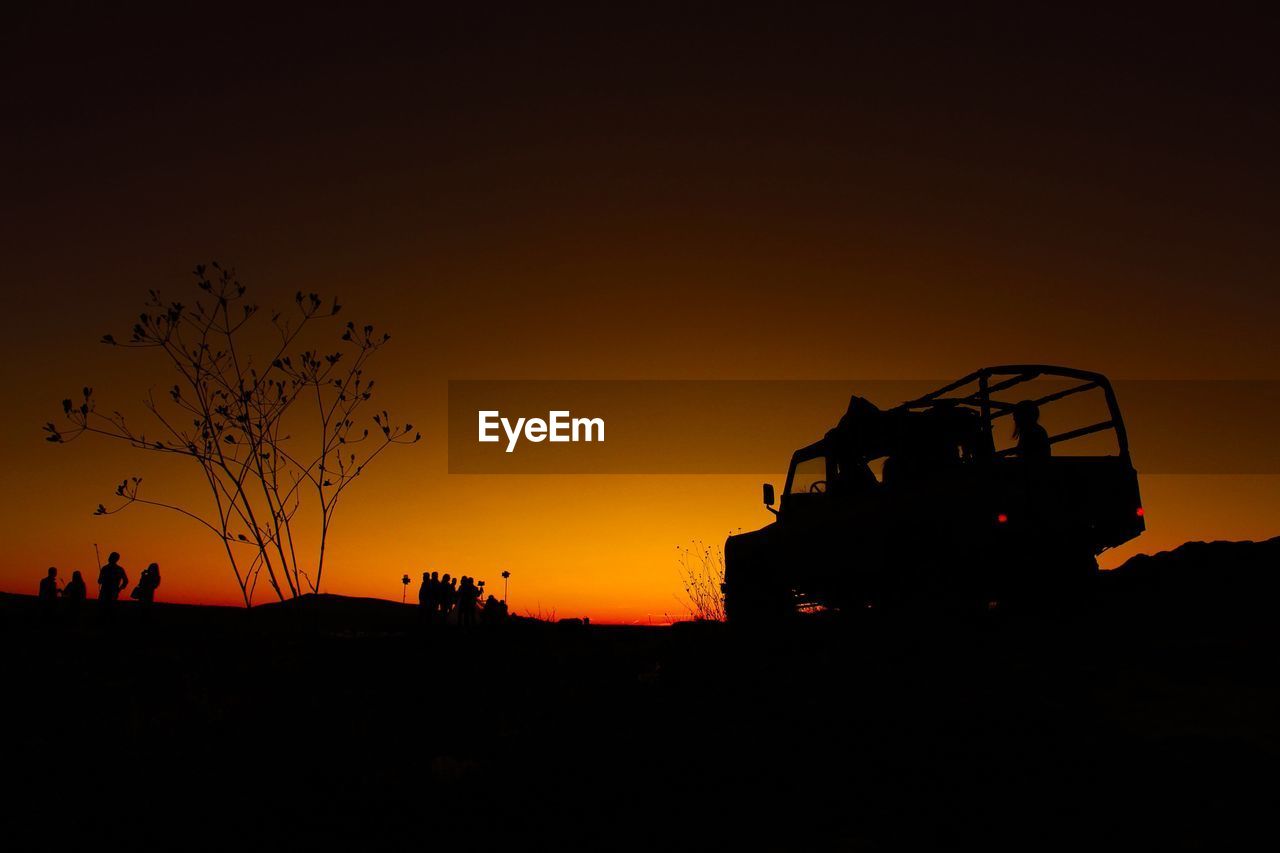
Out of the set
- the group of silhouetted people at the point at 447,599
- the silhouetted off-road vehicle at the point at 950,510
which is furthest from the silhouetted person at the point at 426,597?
the silhouetted off-road vehicle at the point at 950,510

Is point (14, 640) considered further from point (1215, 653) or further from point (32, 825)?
point (1215, 653)

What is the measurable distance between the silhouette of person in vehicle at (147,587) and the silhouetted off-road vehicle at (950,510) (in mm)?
13057

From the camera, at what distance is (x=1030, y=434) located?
29.6ft

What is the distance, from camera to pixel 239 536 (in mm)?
11266

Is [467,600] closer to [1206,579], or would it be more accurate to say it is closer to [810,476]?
[810,476]

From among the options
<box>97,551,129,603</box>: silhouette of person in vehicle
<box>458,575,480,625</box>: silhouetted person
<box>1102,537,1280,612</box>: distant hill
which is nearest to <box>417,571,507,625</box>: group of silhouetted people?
A: <box>458,575,480,625</box>: silhouetted person

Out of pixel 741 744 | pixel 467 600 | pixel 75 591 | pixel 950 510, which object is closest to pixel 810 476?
pixel 950 510

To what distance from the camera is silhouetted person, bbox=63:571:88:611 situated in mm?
19016

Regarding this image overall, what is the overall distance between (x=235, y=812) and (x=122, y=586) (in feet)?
48.1

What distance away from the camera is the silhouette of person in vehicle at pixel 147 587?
17.8 m

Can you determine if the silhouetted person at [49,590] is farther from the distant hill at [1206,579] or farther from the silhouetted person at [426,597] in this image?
the distant hill at [1206,579]

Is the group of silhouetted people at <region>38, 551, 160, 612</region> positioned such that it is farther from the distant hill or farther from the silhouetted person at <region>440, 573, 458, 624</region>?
the distant hill

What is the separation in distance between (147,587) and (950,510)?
16298 mm

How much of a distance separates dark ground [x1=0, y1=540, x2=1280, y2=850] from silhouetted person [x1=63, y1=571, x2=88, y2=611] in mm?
9602
